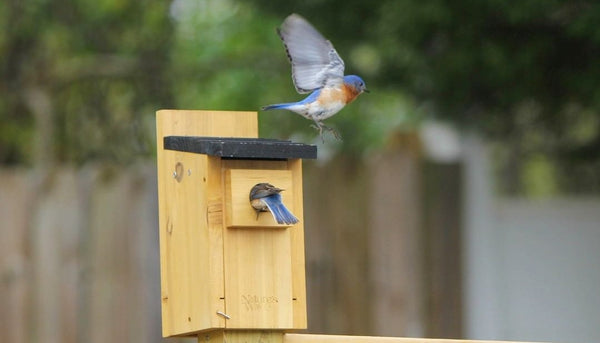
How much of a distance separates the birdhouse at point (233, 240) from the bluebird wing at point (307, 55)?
341 mm

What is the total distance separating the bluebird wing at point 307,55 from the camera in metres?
3.50

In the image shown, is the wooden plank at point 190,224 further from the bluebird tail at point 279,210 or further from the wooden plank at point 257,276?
the bluebird tail at point 279,210

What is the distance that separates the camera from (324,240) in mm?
7445

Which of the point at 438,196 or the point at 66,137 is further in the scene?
the point at 66,137

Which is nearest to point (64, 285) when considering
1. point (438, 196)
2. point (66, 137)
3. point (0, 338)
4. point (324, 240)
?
point (0, 338)

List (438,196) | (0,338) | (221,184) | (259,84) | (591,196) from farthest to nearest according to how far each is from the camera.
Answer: (259,84) < (591,196) < (438,196) < (0,338) < (221,184)

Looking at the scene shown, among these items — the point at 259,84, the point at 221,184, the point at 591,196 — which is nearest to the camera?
the point at 221,184

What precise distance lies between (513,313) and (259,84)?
11.4 feet

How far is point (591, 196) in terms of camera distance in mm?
8750

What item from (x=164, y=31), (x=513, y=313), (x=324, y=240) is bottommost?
(x=513, y=313)

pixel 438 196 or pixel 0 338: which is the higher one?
pixel 438 196

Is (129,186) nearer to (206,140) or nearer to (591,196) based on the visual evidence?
(591,196)

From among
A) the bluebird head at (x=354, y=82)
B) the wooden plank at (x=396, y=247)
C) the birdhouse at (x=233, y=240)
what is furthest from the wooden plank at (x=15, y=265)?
the birdhouse at (x=233, y=240)

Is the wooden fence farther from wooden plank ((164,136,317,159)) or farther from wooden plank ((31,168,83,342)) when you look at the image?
wooden plank ((164,136,317,159))
